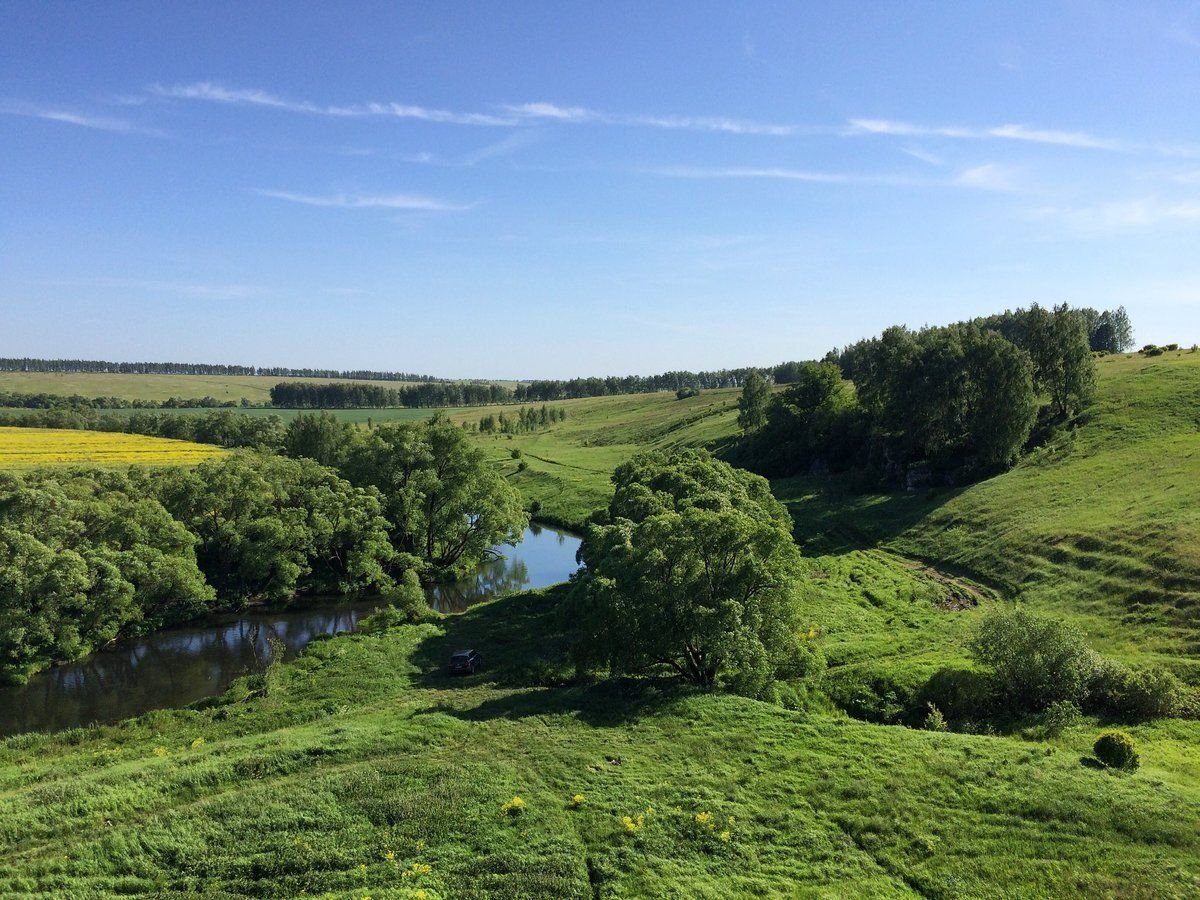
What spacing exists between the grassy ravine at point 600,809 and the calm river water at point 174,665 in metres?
8.31

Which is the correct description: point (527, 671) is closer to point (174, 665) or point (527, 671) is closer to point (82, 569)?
point (174, 665)

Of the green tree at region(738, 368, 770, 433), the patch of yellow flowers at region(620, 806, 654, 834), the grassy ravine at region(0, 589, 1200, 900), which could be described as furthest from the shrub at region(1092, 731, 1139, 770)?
the green tree at region(738, 368, 770, 433)

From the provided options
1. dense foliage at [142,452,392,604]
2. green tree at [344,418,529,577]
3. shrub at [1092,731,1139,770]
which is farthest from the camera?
green tree at [344,418,529,577]

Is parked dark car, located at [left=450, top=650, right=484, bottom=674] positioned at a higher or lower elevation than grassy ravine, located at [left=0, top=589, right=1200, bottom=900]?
lower

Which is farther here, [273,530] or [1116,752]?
[273,530]

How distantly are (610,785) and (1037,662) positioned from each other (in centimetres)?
2050

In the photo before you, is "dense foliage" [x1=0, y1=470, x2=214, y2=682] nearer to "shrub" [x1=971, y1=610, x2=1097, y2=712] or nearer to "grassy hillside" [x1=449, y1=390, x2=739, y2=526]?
"grassy hillside" [x1=449, y1=390, x2=739, y2=526]

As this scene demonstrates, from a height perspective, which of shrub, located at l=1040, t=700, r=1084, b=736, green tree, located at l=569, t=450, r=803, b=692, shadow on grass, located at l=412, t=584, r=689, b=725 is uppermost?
green tree, located at l=569, t=450, r=803, b=692

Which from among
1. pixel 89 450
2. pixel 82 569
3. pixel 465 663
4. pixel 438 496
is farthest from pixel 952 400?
pixel 89 450

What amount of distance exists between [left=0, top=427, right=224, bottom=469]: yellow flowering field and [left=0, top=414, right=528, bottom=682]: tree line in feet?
128

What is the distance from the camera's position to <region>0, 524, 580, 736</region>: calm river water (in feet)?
123

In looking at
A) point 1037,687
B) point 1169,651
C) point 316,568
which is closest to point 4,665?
point 316,568

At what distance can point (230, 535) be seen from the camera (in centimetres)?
5562

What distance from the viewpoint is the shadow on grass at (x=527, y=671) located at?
29.8 meters
